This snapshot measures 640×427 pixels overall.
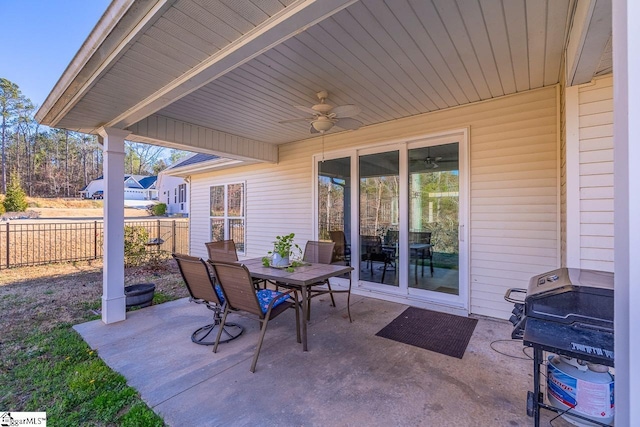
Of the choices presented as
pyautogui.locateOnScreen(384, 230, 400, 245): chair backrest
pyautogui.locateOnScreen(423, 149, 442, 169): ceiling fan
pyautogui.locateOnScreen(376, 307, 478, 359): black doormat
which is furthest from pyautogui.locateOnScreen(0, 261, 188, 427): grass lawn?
pyautogui.locateOnScreen(423, 149, 442, 169): ceiling fan

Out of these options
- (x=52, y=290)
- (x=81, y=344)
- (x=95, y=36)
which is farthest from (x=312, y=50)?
(x=52, y=290)

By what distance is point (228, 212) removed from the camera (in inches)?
287

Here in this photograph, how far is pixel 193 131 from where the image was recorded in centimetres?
451

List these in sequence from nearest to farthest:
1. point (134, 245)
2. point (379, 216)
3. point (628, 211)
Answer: point (628, 211), point (379, 216), point (134, 245)

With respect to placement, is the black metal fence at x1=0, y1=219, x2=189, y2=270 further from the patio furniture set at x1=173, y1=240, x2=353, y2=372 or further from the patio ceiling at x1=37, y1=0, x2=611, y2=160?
the patio ceiling at x1=37, y1=0, x2=611, y2=160

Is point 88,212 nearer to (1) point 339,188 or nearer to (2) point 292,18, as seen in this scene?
(1) point 339,188

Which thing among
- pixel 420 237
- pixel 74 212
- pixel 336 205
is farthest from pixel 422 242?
pixel 74 212

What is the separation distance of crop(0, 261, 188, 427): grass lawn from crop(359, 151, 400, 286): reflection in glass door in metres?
3.18

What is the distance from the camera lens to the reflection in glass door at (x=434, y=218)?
12.9 feet

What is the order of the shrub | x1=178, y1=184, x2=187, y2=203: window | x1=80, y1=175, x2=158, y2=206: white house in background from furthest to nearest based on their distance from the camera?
x1=80, y1=175, x2=158, y2=206: white house in background, x1=178, y1=184, x2=187, y2=203: window, the shrub

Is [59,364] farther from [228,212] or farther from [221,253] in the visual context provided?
[228,212]

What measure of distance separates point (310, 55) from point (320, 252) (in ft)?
8.67

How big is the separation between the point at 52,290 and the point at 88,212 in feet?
62.0

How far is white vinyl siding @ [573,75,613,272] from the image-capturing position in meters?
2.14
